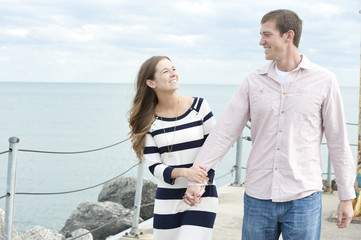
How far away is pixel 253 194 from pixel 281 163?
201 millimetres

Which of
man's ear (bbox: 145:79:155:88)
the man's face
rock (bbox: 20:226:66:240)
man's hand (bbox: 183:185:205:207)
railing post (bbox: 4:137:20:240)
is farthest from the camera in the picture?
rock (bbox: 20:226:66:240)

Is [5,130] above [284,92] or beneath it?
beneath

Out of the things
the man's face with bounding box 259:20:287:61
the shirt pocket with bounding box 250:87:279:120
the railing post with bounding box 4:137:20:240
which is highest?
the man's face with bounding box 259:20:287:61

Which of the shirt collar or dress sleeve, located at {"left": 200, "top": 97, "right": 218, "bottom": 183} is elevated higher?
the shirt collar

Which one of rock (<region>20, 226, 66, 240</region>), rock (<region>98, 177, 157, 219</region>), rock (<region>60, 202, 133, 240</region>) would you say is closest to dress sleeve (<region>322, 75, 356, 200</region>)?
rock (<region>20, 226, 66, 240</region>)

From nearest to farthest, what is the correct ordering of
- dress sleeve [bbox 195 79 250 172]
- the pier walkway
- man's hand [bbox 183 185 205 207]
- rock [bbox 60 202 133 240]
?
1. dress sleeve [bbox 195 79 250 172]
2. man's hand [bbox 183 185 205 207]
3. the pier walkway
4. rock [bbox 60 202 133 240]

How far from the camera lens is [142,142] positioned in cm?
291

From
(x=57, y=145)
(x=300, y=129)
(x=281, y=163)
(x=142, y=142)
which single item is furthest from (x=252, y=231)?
(x=57, y=145)

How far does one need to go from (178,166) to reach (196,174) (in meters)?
0.19

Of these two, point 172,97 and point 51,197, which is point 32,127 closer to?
point 51,197

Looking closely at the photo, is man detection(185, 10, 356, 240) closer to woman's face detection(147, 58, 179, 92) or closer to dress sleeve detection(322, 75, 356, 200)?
dress sleeve detection(322, 75, 356, 200)

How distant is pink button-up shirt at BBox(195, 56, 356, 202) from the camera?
2.46m

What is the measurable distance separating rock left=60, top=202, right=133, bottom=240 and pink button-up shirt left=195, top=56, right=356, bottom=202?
483 centimetres

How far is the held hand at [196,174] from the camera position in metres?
2.67
